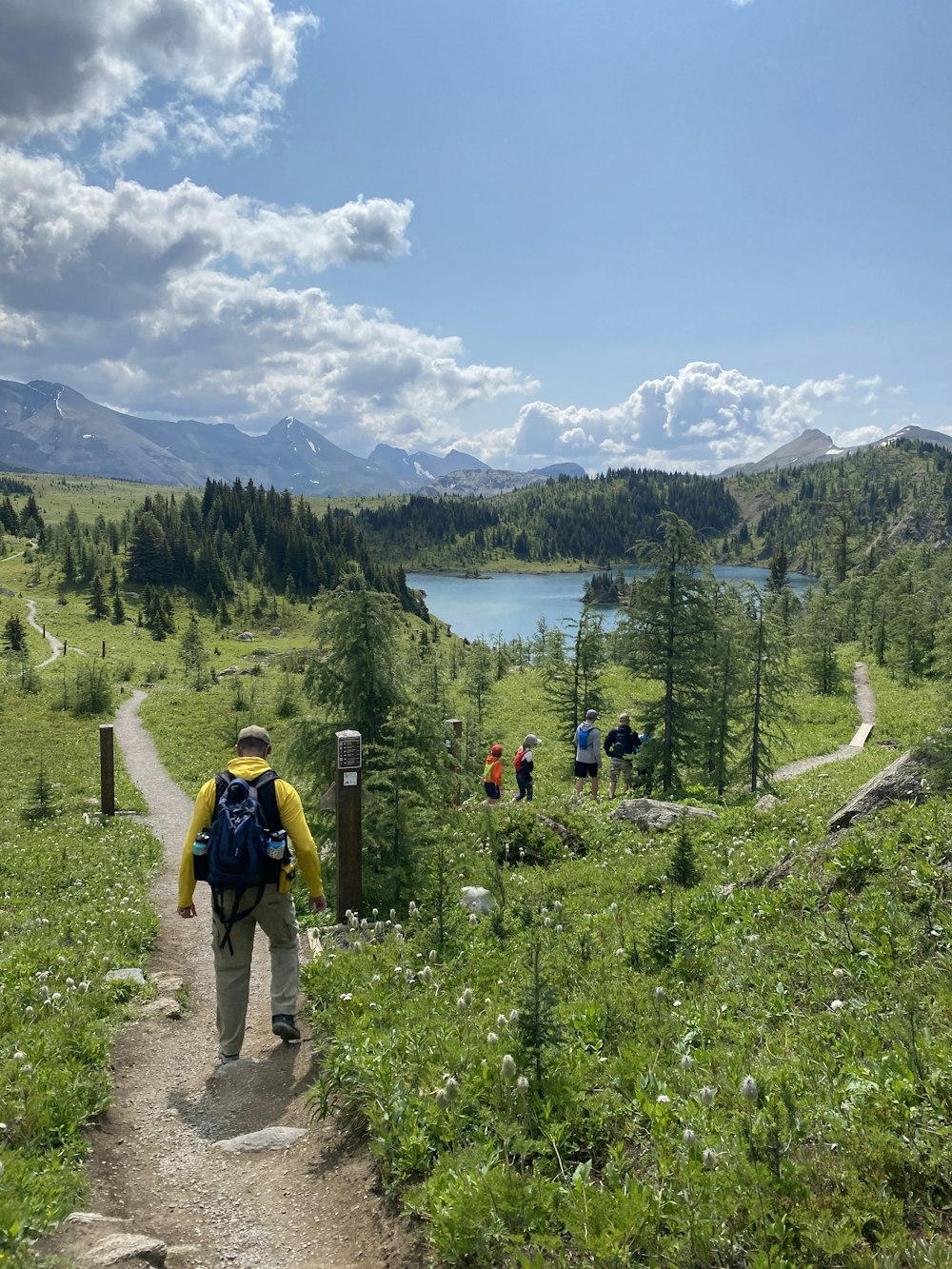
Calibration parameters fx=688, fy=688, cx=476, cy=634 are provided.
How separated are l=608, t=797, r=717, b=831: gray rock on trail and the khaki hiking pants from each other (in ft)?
28.4

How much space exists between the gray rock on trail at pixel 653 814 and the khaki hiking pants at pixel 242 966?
8.67 meters

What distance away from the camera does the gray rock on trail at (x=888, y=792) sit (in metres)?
9.33

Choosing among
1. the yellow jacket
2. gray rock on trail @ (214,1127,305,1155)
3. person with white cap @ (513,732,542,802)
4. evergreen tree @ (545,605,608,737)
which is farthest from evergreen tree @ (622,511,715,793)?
gray rock on trail @ (214,1127,305,1155)

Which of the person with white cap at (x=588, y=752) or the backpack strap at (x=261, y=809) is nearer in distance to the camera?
the backpack strap at (x=261, y=809)

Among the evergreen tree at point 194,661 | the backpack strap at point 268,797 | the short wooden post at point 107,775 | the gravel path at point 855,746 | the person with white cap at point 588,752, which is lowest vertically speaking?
the evergreen tree at point 194,661

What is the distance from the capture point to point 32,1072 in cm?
577

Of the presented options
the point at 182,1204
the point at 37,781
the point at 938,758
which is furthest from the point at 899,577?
the point at 182,1204

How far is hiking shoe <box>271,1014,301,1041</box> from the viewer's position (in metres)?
7.04

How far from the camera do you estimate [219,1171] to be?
17.4 feet

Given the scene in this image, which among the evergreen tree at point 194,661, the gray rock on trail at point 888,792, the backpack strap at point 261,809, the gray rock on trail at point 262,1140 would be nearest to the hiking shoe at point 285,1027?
the backpack strap at point 261,809

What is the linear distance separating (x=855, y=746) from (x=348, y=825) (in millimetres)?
29733

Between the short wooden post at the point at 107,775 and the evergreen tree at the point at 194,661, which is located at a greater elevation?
the short wooden post at the point at 107,775

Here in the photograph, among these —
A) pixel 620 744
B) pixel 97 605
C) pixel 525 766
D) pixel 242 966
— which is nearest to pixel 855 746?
pixel 620 744

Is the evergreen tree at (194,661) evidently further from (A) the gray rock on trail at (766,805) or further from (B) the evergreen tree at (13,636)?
(A) the gray rock on trail at (766,805)
